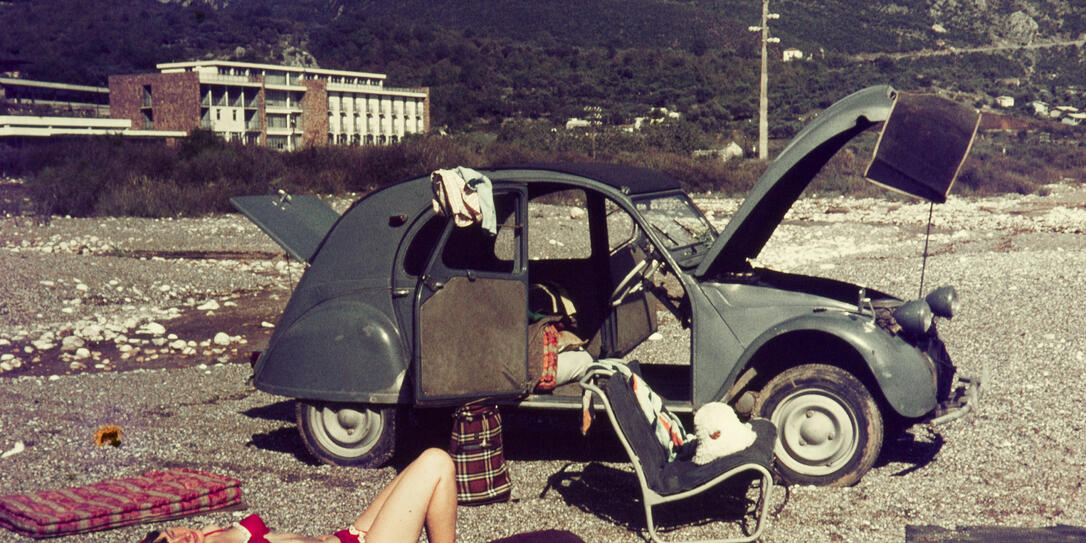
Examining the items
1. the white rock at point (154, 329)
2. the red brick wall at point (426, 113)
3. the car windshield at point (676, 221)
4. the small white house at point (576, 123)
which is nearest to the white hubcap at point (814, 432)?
the car windshield at point (676, 221)

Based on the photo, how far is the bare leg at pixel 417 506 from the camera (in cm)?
422

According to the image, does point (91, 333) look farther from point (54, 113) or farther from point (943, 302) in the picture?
point (54, 113)

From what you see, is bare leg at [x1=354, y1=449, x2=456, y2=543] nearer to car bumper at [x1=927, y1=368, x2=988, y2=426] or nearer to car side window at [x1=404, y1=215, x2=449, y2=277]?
car side window at [x1=404, y1=215, x2=449, y2=277]

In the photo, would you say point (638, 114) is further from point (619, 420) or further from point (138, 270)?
point (619, 420)

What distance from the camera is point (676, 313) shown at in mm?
6965

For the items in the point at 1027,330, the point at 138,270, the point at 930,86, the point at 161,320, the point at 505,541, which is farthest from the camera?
the point at 930,86

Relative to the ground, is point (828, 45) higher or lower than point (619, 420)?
higher

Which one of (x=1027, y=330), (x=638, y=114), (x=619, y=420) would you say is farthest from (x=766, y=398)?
(x=638, y=114)

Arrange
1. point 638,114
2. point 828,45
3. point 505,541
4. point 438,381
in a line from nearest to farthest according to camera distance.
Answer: point 505,541 → point 438,381 → point 638,114 → point 828,45

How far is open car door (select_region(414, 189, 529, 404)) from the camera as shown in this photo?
6137 millimetres

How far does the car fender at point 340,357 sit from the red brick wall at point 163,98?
5399 centimetres

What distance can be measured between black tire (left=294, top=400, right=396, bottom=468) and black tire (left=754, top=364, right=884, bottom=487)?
2504 millimetres

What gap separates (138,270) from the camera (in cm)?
1648

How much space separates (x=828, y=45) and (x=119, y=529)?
248 feet
